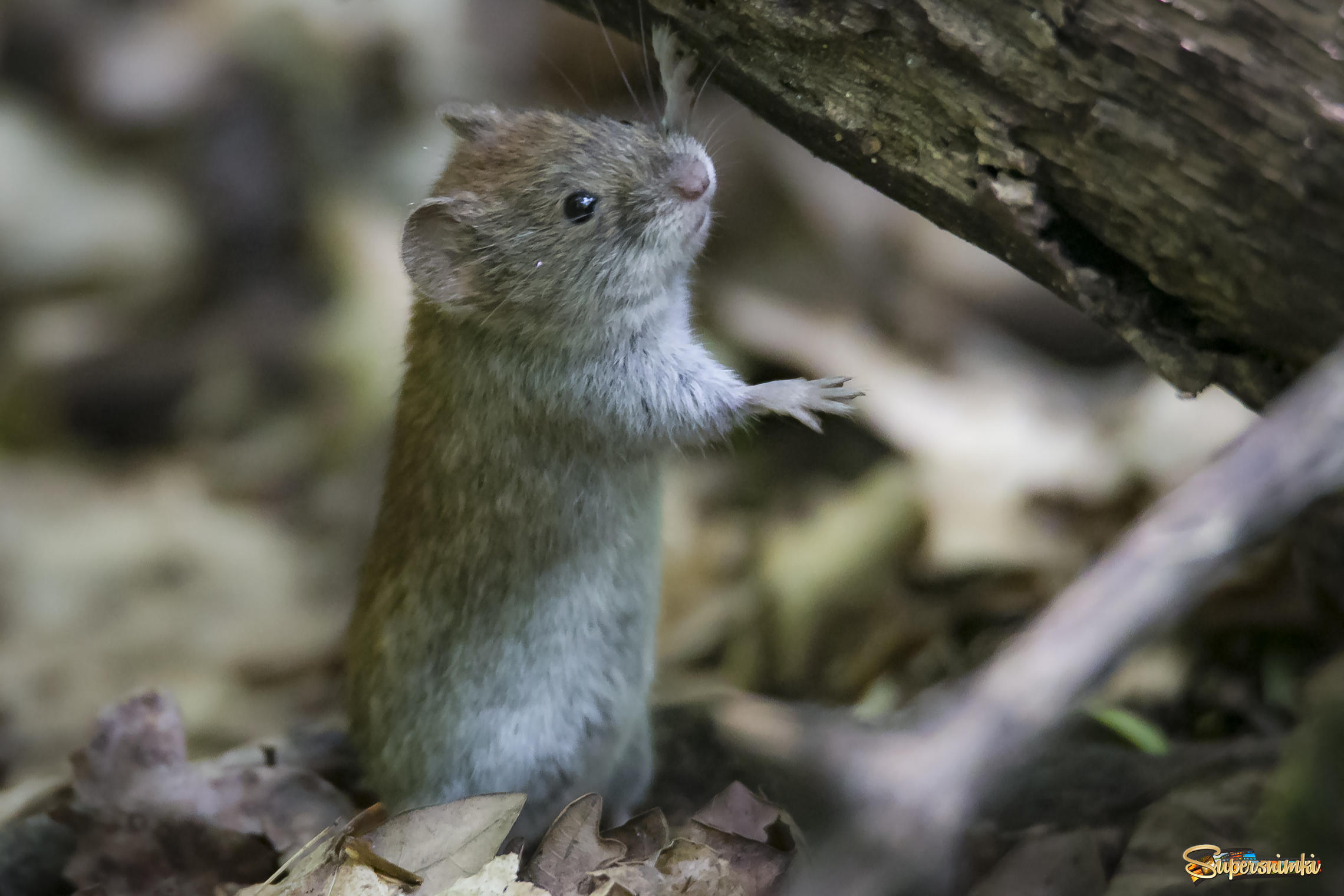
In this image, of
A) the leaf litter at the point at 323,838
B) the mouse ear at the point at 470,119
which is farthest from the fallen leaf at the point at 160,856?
the mouse ear at the point at 470,119

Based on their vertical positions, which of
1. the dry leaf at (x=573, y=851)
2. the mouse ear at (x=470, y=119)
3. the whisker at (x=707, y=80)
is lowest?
the dry leaf at (x=573, y=851)

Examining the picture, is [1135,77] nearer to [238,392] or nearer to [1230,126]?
[1230,126]

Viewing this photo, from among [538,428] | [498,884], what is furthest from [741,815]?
[538,428]

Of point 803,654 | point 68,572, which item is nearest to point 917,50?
point 803,654

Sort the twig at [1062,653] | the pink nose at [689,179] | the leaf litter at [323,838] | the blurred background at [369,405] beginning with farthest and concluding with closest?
the blurred background at [369,405] < the pink nose at [689,179] < the leaf litter at [323,838] < the twig at [1062,653]

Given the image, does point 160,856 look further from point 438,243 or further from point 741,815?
point 438,243

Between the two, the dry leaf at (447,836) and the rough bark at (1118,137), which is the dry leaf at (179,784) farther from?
the rough bark at (1118,137)
